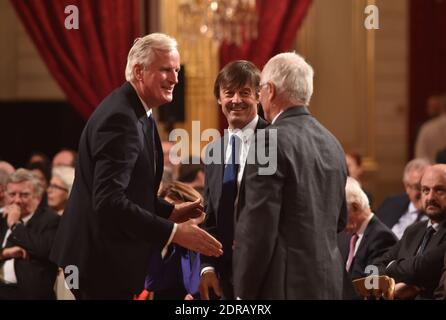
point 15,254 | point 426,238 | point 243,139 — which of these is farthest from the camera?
point 15,254

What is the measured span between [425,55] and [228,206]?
6.35 metres

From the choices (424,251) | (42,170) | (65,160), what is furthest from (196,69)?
(424,251)

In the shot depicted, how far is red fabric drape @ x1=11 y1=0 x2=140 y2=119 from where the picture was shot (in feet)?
22.0

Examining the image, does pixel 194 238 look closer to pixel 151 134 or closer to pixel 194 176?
pixel 151 134

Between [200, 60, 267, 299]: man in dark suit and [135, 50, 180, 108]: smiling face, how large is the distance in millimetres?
345

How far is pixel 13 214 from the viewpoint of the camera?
→ 5035mm

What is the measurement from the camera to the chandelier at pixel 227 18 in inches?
296

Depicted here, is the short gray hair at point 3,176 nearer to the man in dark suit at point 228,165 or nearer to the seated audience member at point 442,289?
the man in dark suit at point 228,165

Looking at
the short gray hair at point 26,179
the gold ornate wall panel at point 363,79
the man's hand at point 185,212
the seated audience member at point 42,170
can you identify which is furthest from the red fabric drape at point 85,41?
the man's hand at point 185,212

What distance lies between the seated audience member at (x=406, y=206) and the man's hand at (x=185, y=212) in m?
2.45

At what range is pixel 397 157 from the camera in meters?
A: 9.30

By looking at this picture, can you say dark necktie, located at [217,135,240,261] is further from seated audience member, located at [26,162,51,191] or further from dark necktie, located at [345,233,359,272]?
seated audience member, located at [26,162,51,191]

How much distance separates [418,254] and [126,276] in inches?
55.1
